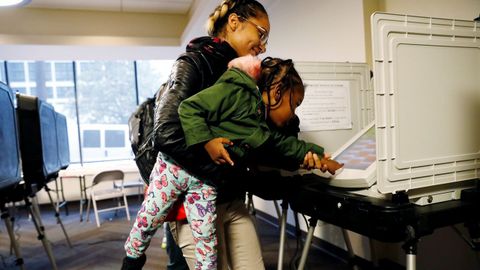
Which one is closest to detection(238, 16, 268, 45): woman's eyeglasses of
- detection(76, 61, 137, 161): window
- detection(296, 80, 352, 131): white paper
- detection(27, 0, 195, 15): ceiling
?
detection(296, 80, 352, 131): white paper

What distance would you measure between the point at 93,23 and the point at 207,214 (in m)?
4.70

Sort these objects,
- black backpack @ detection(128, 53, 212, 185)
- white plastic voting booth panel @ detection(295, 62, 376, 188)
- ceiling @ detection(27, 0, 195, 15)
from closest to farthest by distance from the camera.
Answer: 1. black backpack @ detection(128, 53, 212, 185)
2. white plastic voting booth panel @ detection(295, 62, 376, 188)
3. ceiling @ detection(27, 0, 195, 15)

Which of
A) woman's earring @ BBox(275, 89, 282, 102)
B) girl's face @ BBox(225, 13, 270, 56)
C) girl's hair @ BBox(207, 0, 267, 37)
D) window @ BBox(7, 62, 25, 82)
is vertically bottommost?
woman's earring @ BBox(275, 89, 282, 102)

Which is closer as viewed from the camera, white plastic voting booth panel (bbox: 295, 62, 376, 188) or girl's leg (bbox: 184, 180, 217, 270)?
girl's leg (bbox: 184, 180, 217, 270)

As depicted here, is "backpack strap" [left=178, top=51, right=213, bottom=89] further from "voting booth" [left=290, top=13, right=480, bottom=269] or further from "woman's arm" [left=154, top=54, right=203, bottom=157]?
"voting booth" [left=290, top=13, right=480, bottom=269]

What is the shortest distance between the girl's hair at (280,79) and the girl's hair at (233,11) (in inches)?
7.3

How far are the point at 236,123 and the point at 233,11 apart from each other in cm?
39

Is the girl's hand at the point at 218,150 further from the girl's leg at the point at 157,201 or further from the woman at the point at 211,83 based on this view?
the girl's leg at the point at 157,201

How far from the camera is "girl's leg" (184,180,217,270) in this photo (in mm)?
1018

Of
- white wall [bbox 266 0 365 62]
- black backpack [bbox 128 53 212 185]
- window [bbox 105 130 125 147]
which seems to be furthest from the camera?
window [bbox 105 130 125 147]

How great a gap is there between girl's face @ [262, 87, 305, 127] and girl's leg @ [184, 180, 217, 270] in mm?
348

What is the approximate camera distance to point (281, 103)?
1.15m

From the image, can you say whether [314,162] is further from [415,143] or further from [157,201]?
[157,201]

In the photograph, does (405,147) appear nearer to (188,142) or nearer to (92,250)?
(188,142)
